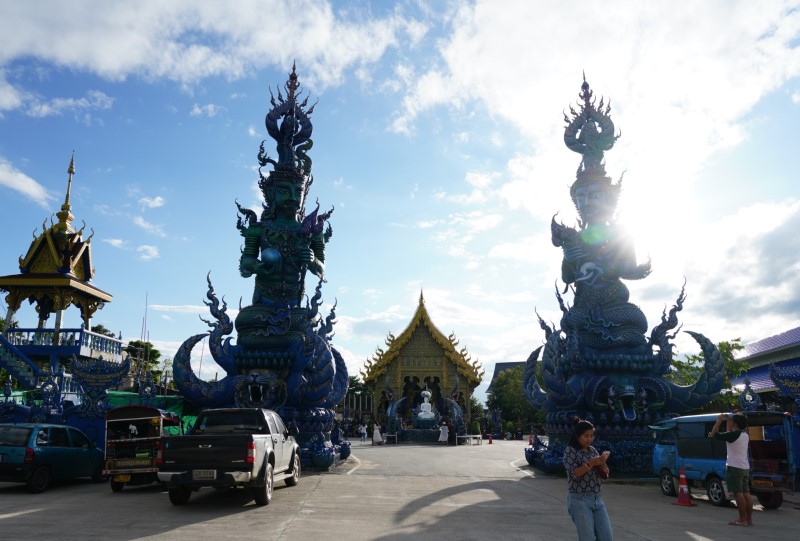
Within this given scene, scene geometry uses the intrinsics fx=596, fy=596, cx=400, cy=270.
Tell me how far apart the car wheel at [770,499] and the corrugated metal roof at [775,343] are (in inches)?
790

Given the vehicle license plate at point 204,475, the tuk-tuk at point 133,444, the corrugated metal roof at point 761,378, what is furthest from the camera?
the corrugated metal roof at point 761,378

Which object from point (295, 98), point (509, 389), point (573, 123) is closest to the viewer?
point (573, 123)

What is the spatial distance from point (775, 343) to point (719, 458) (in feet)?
80.6

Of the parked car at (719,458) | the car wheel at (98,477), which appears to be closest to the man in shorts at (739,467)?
the parked car at (719,458)

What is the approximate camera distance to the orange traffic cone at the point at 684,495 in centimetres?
1199

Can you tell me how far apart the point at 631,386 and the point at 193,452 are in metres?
12.4

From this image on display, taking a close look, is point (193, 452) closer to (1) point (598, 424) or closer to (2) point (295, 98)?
(1) point (598, 424)

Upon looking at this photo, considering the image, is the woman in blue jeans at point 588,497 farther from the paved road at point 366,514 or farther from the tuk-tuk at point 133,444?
the tuk-tuk at point 133,444

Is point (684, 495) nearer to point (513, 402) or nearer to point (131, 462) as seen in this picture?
point (131, 462)

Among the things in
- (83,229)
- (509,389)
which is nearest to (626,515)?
(83,229)

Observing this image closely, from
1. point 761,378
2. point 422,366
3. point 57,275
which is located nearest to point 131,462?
point 57,275

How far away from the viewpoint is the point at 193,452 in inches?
388

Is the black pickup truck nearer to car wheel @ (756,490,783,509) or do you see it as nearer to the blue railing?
car wheel @ (756,490,783,509)

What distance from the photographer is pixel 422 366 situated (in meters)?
48.1
